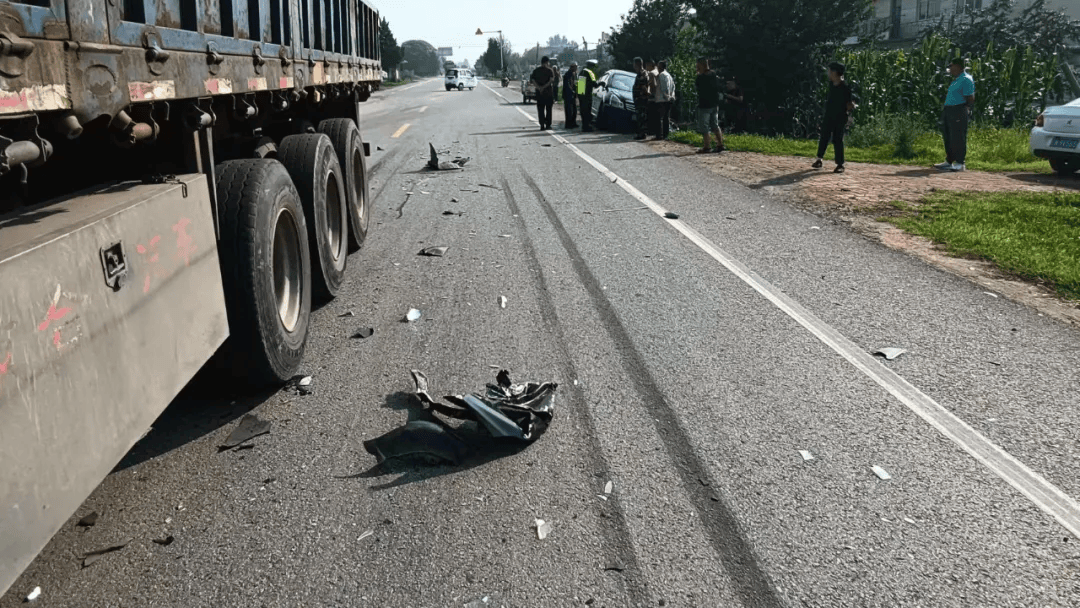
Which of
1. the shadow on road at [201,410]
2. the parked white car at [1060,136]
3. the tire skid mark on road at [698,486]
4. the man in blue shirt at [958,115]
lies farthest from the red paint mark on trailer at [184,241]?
the man in blue shirt at [958,115]

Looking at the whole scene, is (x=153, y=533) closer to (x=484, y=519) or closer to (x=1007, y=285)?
(x=484, y=519)

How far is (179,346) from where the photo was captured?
3521mm

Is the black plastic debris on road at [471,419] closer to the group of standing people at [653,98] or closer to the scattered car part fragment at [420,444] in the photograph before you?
the scattered car part fragment at [420,444]

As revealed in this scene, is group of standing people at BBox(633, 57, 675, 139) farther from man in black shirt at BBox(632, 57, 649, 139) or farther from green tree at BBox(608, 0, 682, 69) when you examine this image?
green tree at BBox(608, 0, 682, 69)

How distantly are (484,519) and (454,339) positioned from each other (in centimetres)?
234

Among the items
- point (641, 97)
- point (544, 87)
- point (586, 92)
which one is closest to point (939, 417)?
point (641, 97)

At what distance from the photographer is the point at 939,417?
15.2ft

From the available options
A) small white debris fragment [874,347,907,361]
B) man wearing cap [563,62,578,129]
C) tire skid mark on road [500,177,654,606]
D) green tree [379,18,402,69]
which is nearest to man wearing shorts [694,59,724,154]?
man wearing cap [563,62,578,129]

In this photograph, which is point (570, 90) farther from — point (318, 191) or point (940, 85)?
point (318, 191)

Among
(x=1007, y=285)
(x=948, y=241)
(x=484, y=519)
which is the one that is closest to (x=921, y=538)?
(x=484, y=519)

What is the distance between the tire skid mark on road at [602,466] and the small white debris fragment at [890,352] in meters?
1.89

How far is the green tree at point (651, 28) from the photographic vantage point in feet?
127

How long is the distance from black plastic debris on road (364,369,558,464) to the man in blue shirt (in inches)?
494

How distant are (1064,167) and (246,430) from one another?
1423 cm
